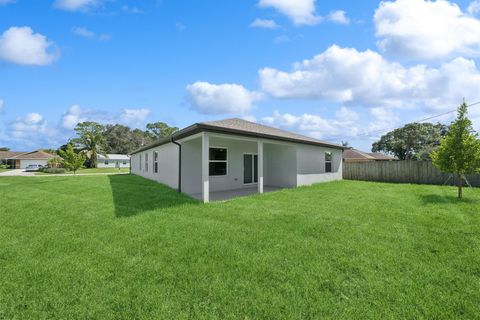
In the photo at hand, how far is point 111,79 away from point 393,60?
16739 mm

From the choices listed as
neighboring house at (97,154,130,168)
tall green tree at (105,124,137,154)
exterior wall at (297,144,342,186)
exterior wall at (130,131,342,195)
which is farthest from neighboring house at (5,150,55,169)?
exterior wall at (297,144,342,186)

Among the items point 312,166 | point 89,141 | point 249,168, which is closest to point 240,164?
point 249,168

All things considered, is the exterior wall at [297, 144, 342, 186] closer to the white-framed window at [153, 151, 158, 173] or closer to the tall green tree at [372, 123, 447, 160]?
the white-framed window at [153, 151, 158, 173]

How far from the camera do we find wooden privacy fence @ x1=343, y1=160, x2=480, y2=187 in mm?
14125

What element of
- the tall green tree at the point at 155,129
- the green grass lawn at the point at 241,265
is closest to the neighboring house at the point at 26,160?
the tall green tree at the point at 155,129

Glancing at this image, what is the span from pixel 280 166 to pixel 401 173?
334 inches

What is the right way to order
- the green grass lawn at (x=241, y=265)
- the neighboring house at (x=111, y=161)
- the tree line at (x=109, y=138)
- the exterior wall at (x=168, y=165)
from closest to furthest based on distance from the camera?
the green grass lawn at (x=241, y=265) → the exterior wall at (x=168, y=165) → the tree line at (x=109, y=138) → the neighboring house at (x=111, y=161)

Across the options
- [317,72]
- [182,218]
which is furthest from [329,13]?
[182,218]

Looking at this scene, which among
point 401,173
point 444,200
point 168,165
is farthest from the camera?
point 401,173

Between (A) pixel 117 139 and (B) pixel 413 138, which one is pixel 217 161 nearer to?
(B) pixel 413 138

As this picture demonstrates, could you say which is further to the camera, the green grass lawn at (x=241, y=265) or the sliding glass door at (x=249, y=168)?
the sliding glass door at (x=249, y=168)

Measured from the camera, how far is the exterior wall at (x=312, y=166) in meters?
13.1

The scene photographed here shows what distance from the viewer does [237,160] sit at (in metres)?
12.5

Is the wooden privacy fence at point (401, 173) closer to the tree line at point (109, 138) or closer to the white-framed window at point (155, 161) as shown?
the white-framed window at point (155, 161)
